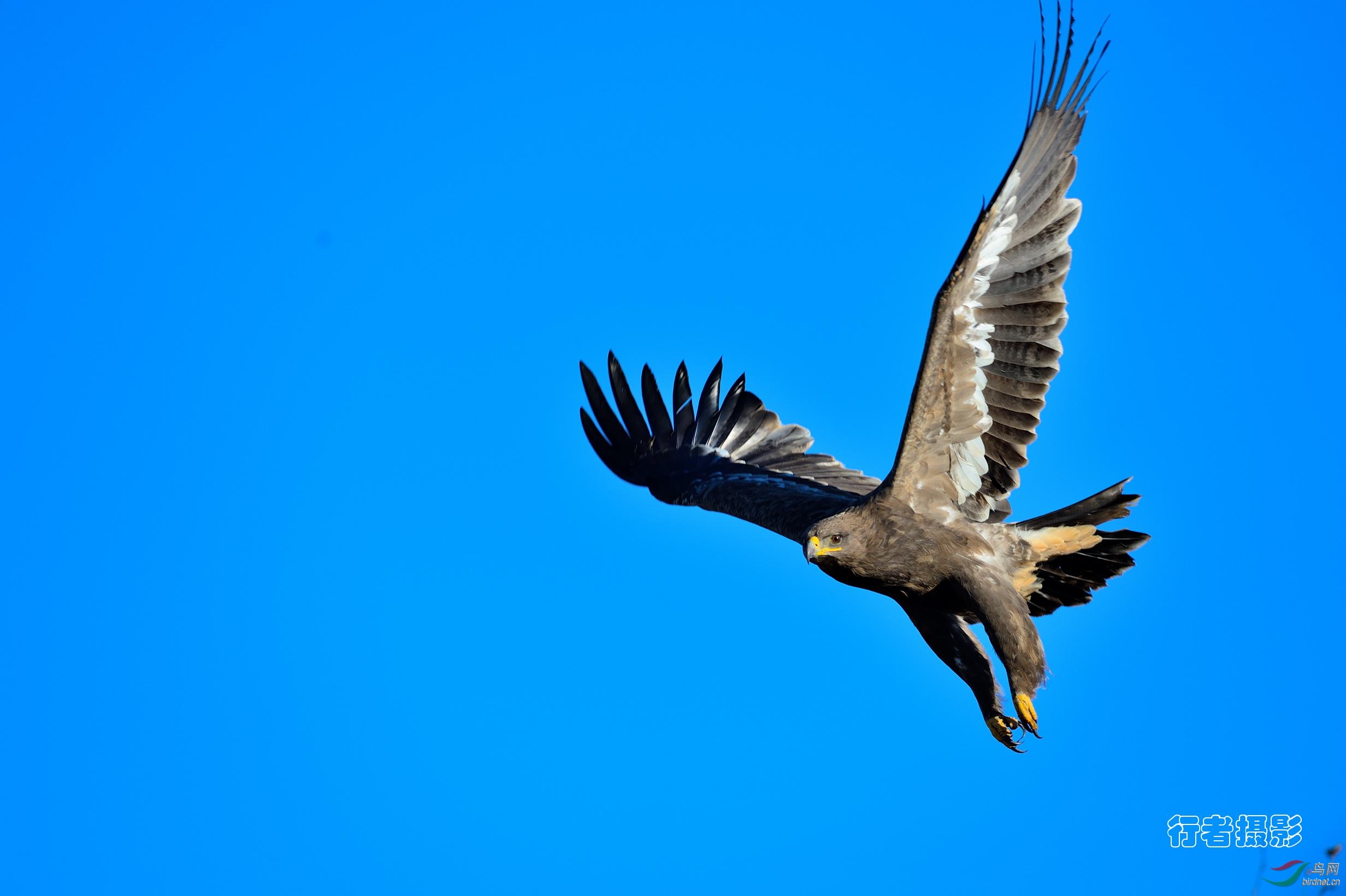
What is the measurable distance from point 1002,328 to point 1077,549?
1417 millimetres

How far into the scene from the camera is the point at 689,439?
34.4 ft

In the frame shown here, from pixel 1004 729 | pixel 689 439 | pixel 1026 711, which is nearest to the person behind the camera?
pixel 1026 711

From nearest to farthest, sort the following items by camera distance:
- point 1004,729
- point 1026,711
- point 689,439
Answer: point 1026,711, point 1004,729, point 689,439

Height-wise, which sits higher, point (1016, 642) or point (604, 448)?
point (604, 448)

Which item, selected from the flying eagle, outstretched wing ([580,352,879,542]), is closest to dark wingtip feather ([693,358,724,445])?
outstretched wing ([580,352,879,542])

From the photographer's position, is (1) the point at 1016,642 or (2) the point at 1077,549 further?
(2) the point at 1077,549

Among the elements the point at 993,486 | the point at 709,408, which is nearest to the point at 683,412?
the point at 709,408

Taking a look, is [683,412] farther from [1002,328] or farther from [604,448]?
[1002,328]

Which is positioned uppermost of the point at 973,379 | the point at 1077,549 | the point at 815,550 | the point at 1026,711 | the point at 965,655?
the point at 973,379

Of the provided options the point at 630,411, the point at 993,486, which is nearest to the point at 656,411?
the point at 630,411

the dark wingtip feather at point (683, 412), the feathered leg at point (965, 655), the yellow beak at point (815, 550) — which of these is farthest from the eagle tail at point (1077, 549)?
the dark wingtip feather at point (683, 412)

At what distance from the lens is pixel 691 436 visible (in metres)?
10.5

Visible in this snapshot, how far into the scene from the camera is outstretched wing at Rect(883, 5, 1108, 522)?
6418mm

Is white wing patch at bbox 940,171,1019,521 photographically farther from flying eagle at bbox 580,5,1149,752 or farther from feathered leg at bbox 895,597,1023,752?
feathered leg at bbox 895,597,1023,752
